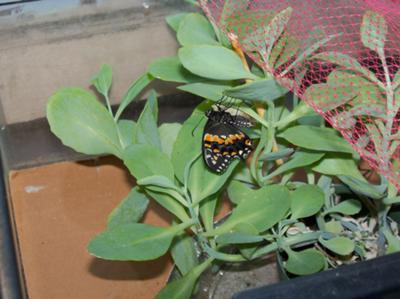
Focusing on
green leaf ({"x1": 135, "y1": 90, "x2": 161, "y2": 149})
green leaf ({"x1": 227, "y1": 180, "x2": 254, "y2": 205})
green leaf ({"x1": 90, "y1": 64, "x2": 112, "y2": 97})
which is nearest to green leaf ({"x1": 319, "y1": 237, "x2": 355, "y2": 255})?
green leaf ({"x1": 227, "y1": 180, "x2": 254, "y2": 205})

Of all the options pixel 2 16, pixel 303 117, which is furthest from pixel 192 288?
pixel 2 16

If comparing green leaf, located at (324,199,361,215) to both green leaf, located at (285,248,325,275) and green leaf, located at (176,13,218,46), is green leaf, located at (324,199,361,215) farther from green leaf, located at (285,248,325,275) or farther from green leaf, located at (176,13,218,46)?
green leaf, located at (176,13,218,46)

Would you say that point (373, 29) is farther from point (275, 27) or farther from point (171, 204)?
point (171, 204)

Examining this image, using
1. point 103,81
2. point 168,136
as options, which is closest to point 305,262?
point 168,136

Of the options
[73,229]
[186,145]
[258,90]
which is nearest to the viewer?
[258,90]

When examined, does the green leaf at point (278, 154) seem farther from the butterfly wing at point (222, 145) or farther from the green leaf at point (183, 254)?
the green leaf at point (183, 254)

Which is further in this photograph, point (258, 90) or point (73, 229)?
point (73, 229)
